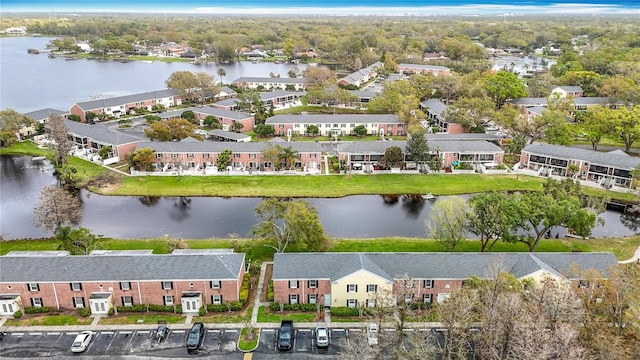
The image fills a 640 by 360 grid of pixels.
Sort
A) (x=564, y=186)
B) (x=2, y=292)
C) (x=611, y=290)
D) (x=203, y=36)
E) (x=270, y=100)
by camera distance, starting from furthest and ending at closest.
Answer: (x=203, y=36), (x=270, y=100), (x=564, y=186), (x=2, y=292), (x=611, y=290)

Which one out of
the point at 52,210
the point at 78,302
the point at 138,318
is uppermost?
the point at 52,210

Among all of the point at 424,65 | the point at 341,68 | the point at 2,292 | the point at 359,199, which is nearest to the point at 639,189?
the point at 359,199

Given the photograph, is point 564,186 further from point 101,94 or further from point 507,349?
point 101,94

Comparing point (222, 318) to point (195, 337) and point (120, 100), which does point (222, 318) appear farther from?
point (120, 100)

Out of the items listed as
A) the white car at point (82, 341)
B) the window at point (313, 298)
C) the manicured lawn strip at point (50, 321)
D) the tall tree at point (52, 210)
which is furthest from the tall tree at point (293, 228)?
the tall tree at point (52, 210)

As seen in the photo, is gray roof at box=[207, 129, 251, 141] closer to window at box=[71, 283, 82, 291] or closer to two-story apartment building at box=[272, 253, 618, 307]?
two-story apartment building at box=[272, 253, 618, 307]

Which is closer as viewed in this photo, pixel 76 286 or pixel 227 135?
pixel 76 286

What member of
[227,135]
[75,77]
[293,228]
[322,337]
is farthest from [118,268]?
[75,77]
